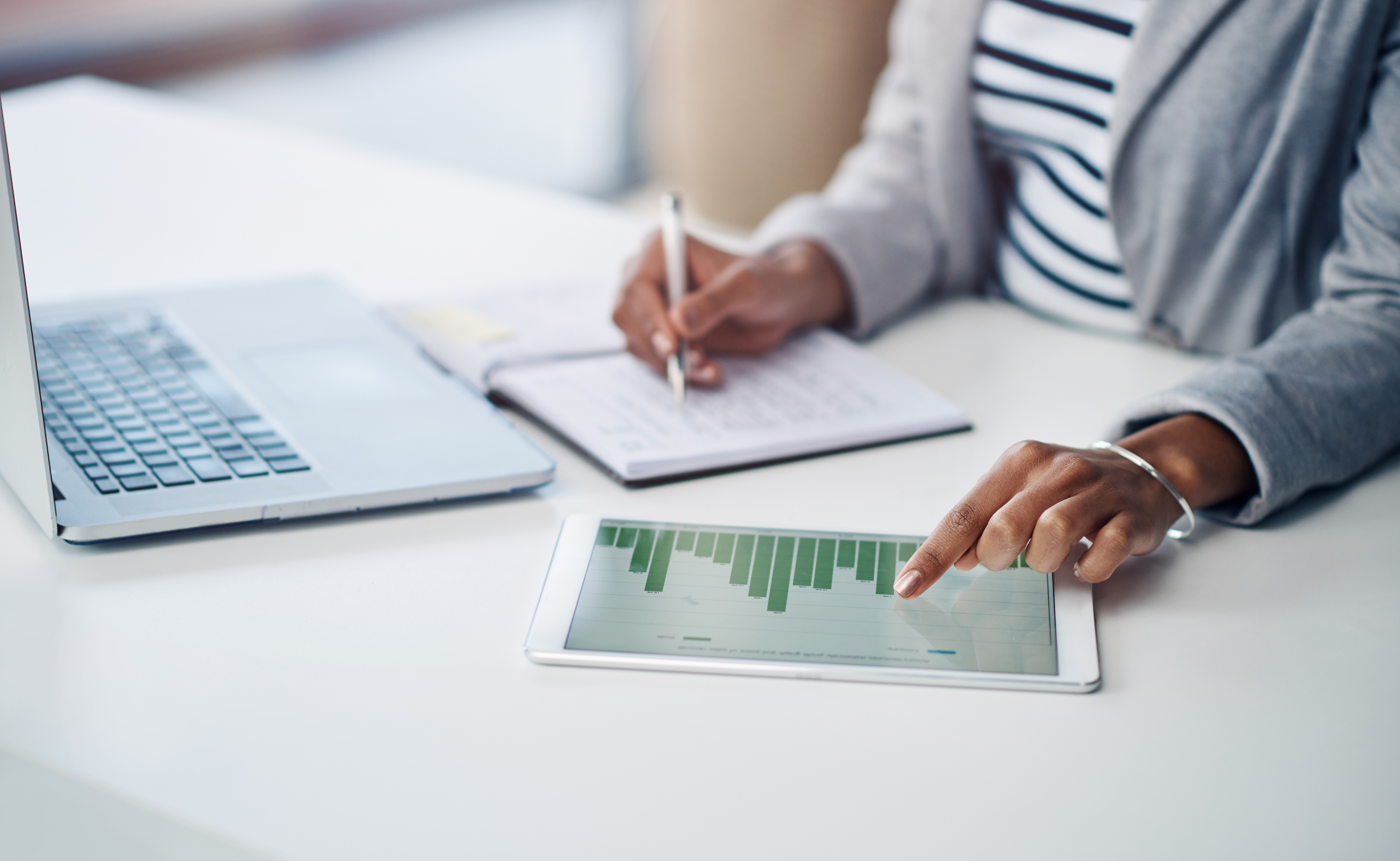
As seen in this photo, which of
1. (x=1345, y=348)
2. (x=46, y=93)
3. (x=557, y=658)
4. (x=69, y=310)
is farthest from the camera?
(x=46, y=93)

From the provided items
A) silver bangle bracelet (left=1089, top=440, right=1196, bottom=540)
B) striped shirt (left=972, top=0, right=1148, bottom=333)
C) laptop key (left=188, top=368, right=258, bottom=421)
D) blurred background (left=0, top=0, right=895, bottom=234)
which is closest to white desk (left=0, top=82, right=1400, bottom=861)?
silver bangle bracelet (left=1089, top=440, right=1196, bottom=540)

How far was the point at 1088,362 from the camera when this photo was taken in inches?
36.0

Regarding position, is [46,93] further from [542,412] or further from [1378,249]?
[1378,249]

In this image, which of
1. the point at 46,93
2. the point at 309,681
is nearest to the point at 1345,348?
the point at 309,681

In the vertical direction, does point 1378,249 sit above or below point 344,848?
above

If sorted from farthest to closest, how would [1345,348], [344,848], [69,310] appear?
[69,310], [1345,348], [344,848]

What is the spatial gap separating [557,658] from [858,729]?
0.46 ft

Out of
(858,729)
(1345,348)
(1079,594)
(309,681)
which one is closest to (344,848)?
(309,681)

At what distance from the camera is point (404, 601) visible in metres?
0.60

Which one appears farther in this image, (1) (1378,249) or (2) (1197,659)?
(1) (1378,249)

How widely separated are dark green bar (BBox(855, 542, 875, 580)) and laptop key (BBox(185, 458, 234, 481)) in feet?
1.15

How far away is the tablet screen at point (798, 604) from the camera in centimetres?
55

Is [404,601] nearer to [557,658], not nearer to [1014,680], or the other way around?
[557,658]

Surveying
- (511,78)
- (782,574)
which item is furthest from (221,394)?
(511,78)
